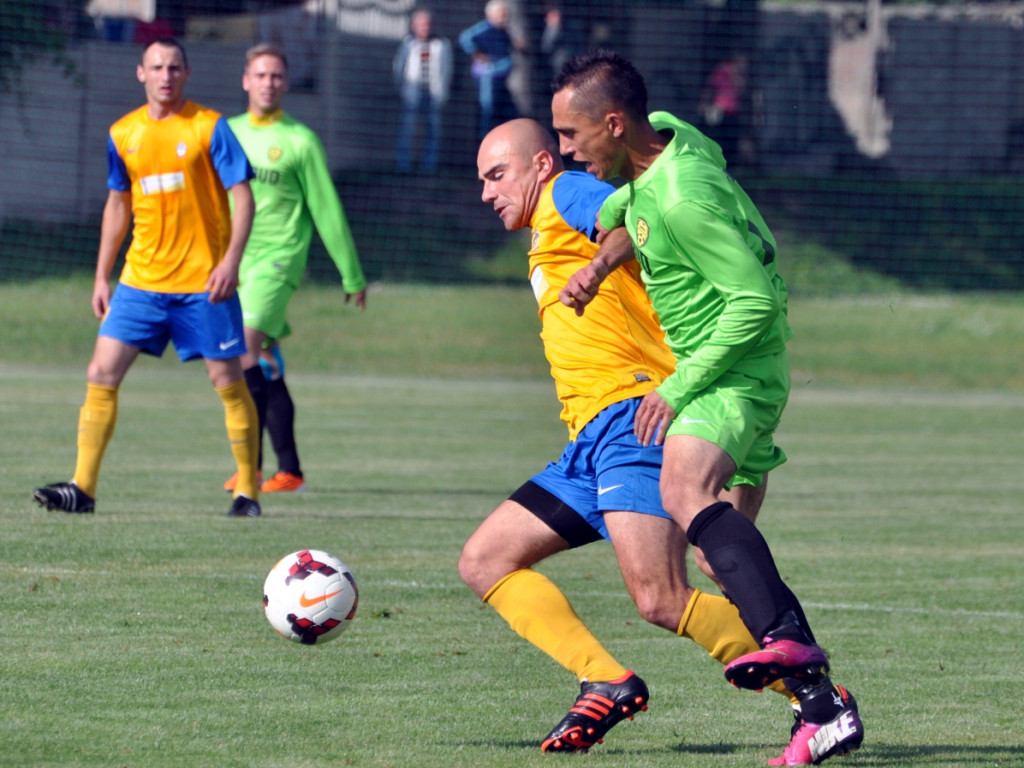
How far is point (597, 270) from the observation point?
4.66m

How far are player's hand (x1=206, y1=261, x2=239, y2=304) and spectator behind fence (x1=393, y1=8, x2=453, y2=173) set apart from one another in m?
15.8

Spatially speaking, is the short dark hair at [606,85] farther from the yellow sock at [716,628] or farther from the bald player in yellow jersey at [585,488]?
the yellow sock at [716,628]

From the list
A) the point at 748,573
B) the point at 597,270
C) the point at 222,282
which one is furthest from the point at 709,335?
the point at 222,282

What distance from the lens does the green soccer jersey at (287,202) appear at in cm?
1001

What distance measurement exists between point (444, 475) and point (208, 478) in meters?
1.62

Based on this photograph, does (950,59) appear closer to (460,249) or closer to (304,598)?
(460,249)

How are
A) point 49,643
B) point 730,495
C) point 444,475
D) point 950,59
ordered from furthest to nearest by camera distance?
point 950,59
point 444,475
point 49,643
point 730,495

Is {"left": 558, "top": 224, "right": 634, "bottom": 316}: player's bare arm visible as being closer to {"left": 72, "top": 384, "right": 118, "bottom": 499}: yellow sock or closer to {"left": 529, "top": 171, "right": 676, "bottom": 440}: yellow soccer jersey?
{"left": 529, "top": 171, "right": 676, "bottom": 440}: yellow soccer jersey

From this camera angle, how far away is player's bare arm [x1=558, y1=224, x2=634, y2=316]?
463 centimetres

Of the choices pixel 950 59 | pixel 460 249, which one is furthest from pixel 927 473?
pixel 950 59

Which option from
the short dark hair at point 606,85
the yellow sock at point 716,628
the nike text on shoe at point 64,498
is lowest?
the nike text on shoe at point 64,498

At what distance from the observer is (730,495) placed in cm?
501

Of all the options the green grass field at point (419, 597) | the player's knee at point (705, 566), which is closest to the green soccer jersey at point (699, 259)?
the player's knee at point (705, 566)

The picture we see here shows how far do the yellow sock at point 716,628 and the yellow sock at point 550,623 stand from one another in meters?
0.23
